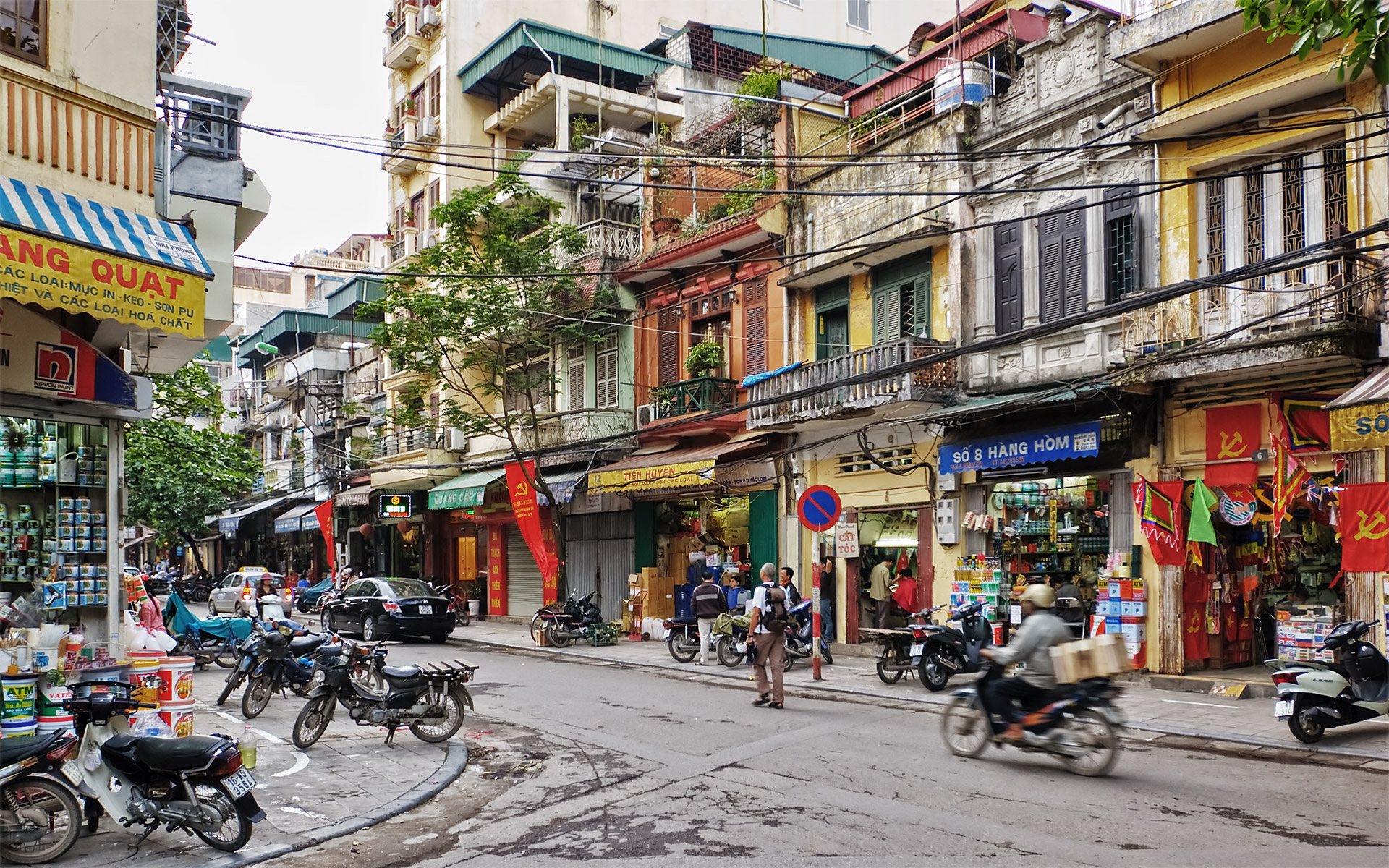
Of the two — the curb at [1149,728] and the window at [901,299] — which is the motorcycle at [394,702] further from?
the window at [901,299]

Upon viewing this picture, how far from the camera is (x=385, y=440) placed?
38.1 meters

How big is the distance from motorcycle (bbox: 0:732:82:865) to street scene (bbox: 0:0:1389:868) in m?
0.03

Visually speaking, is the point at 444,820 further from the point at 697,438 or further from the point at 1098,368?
the point at 697,438

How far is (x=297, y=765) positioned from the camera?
1005 cm

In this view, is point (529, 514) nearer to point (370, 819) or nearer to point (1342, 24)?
point (370, 819)

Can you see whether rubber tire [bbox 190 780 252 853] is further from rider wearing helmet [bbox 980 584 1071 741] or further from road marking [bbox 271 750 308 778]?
rider wearing helmet [bbox 980 584 1071 741]

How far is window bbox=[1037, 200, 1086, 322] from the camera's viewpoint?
16766 mm

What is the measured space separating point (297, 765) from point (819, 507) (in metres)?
8.18


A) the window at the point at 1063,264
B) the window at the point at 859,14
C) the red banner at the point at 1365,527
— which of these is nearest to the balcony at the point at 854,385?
the window at the point at 1063,264

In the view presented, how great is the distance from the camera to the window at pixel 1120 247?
1590 cm

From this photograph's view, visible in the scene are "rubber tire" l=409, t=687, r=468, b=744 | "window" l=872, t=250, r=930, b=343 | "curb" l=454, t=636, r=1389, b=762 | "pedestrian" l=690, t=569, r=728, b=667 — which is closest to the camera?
"curb" l=454, t=636, r=1389, b=762

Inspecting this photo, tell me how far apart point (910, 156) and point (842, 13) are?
74.9 ft

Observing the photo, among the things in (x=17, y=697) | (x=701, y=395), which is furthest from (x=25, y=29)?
(x=701, y=395)

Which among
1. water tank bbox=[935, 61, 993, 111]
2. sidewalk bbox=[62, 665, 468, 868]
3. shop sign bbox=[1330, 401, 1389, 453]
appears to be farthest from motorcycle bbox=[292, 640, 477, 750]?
water tank bbox=[935, 61, 993, 111]
